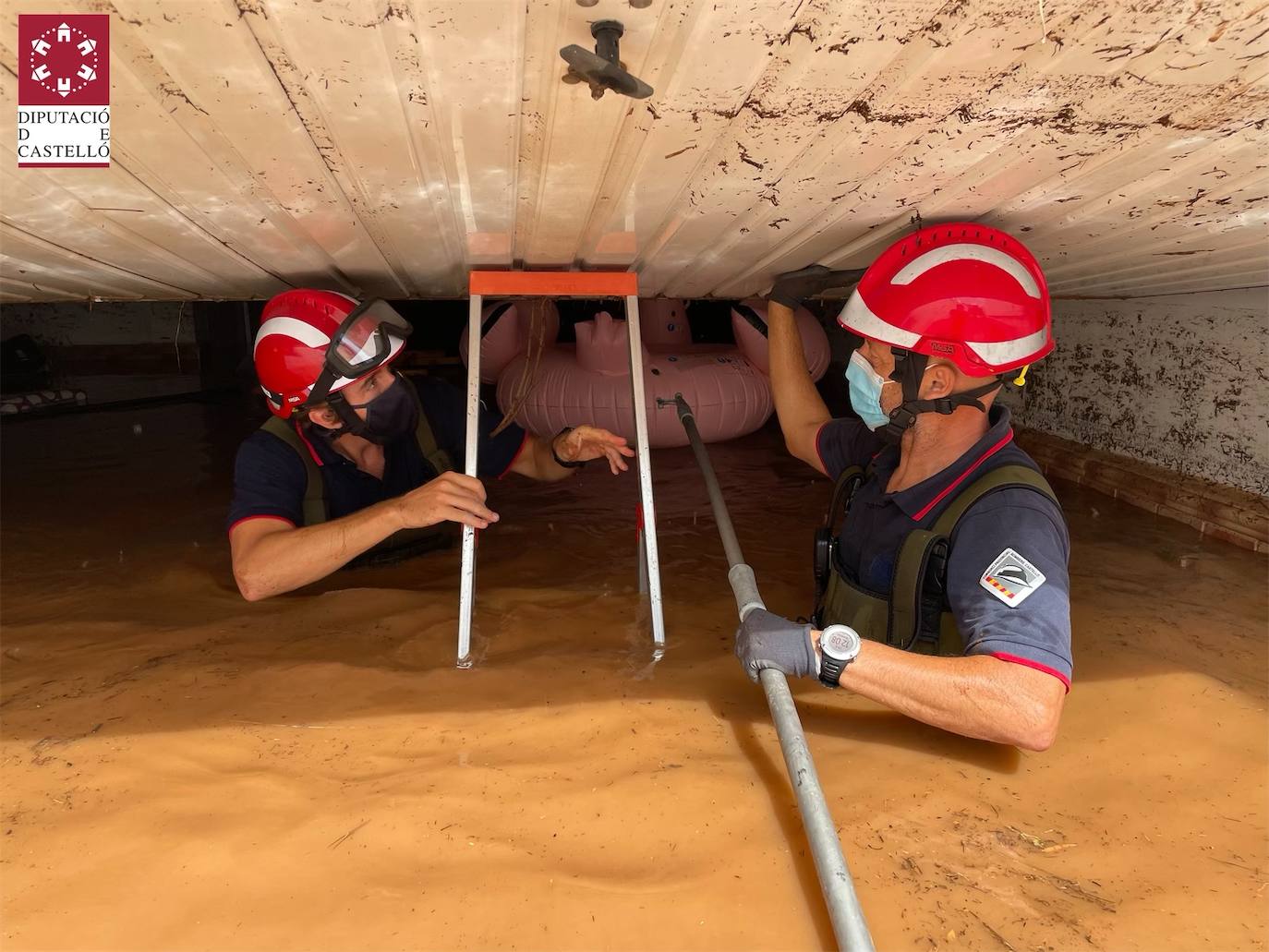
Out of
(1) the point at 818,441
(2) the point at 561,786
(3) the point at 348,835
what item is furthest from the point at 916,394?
(3) the point at 348,835

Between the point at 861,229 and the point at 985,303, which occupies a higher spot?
the point at 861,229

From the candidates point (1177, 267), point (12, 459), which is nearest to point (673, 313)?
point (1177, 267)

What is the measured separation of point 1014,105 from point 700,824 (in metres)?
1.27

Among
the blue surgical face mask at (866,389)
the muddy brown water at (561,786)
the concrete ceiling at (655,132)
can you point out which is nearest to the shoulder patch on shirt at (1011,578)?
the muddy brown water at (561,786)

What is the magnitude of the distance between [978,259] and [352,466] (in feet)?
6.86

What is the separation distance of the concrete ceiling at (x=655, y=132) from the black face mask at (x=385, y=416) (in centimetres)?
54

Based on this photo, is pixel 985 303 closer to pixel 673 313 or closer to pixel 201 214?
pixel 201 214

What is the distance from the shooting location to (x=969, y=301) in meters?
1.75

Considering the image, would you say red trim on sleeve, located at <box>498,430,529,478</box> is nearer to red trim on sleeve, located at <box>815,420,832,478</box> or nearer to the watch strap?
red trim on sleeve, located at <box>815,420,832,478</box>

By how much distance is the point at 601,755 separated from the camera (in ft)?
5.49

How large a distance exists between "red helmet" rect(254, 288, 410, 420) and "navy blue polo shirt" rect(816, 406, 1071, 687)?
4.96ft

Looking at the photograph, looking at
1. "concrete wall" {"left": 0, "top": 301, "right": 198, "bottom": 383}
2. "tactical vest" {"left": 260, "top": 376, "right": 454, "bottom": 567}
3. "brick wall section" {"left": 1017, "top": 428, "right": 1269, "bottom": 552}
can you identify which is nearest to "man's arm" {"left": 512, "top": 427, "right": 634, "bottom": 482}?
"tactical vest" {"left": 260, "top": 376, "right": 454, "bottom": 567}

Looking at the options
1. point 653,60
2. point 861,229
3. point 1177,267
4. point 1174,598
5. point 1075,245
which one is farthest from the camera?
point 1174,598

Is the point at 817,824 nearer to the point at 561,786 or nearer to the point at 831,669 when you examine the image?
the point at 831,669
